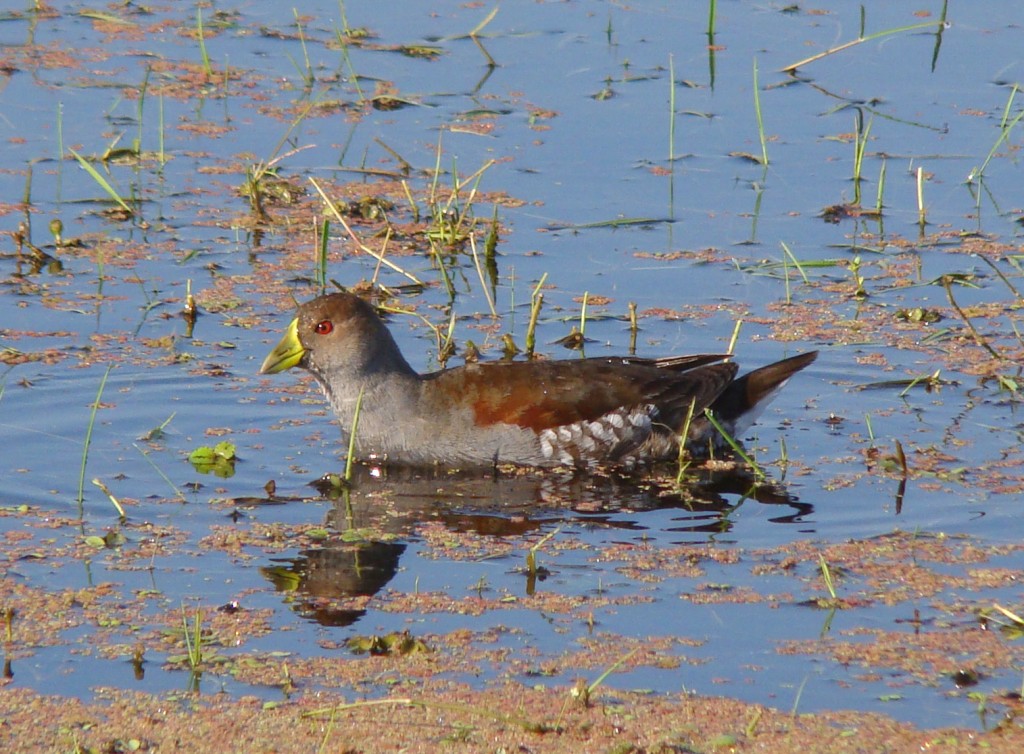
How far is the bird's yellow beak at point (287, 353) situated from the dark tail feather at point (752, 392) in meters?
2.05

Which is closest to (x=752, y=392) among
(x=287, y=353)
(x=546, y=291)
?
(x=546, y=291)

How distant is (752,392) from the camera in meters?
8.56

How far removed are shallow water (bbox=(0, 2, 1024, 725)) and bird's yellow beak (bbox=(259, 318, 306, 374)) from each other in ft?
0.88

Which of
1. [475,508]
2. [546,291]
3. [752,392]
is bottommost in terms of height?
[475,508]

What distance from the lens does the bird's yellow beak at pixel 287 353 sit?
8.57 meters

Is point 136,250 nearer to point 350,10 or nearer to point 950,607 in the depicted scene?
point 350,10

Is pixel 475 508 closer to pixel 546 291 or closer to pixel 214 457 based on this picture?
pixel 214 457

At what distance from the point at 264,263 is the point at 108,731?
5.21 metres

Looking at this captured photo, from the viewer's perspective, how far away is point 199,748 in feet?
17.3

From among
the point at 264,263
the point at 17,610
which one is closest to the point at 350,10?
the point at 264,263

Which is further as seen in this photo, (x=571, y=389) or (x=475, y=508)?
(x=571, y=389)

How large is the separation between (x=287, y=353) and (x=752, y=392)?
2.27m

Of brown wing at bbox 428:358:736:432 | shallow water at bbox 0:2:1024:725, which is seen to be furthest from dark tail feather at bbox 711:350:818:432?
shallow water at bbox 0:2:1024:725

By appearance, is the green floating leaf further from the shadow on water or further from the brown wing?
the brown wing
